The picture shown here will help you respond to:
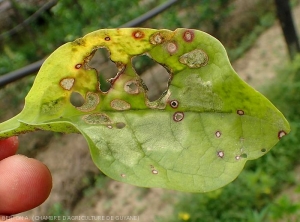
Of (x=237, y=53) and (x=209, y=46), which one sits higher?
(x=209, y=46)

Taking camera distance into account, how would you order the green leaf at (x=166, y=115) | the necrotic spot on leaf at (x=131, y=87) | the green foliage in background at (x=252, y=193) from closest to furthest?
the green leaf at (x=166, y=115)
the necrotic spot on leaf at (x=131, y=87)
the green foliage in background at (x=252, y=193)

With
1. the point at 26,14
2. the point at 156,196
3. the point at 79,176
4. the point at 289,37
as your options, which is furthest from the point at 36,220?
the point at 26,14

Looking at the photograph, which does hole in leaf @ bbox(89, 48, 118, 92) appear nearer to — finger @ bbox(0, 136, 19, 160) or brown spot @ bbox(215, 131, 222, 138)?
finger @ bbox(0, 136, 19, 160)

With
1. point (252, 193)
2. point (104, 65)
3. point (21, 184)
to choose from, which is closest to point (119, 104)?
point (21, 184)

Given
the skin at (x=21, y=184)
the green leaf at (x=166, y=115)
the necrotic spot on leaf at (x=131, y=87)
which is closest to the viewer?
the green leaf at (x=166, y=115)

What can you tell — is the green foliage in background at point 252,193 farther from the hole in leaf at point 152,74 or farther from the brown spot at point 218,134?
the brown spot at point 218,134

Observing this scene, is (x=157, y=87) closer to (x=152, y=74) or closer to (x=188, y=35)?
(x=152, y=74)

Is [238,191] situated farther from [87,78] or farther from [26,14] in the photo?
[26,14]

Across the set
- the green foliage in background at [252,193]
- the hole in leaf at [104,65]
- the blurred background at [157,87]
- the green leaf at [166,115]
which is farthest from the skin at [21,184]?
the hole in leaf at [104,65]
